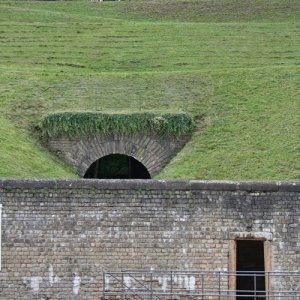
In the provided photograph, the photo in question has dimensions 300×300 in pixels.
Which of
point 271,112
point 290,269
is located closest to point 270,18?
point 271,112

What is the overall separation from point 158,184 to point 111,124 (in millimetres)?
7485

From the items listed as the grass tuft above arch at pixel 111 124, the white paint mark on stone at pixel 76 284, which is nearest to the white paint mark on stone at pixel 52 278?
the white paint mark on stone at pixel 76 284

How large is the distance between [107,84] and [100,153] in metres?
4.42

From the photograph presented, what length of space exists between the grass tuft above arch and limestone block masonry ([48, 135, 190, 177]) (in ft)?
0.54

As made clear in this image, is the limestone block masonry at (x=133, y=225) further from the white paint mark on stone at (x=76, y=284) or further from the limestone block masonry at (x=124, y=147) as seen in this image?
the limestone block masonry at (x=124, y=147)

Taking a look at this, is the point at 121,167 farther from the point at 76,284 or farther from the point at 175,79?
the point at 76,284

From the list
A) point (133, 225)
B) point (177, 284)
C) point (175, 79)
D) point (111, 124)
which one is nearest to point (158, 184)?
point (133, 225)

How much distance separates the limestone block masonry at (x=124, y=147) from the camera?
30312 millimetres

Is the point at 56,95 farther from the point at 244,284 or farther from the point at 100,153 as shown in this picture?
the point at 244,284

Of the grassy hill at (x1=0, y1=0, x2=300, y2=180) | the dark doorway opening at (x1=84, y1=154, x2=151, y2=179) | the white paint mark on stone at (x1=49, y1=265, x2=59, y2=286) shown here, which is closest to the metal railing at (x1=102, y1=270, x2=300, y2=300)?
the white paint mark on stone at (x1=49, y1=265, x2=59, y2=286)

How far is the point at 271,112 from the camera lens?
103ft

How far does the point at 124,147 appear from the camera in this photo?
100 ft

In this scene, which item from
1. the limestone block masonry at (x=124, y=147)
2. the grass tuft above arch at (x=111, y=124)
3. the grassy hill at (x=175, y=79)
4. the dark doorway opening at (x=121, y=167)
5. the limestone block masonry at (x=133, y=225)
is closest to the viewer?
the limestone block masonry at (x=133, y=225)

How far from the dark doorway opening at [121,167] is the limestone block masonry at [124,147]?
1.72 metres
